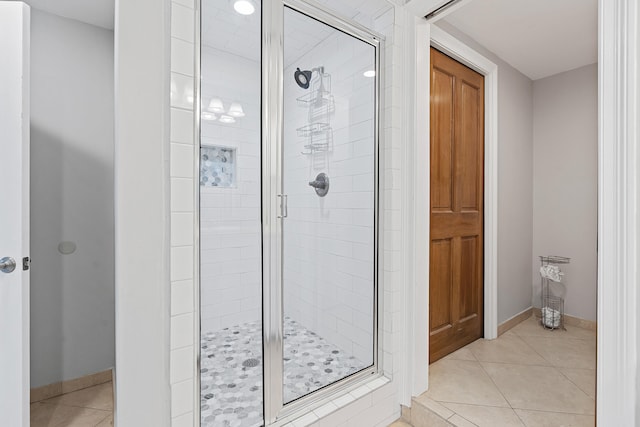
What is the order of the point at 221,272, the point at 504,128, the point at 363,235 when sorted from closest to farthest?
the point at 221,272 < the point at 363,235 < the point at 504,128

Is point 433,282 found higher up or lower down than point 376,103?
lower down

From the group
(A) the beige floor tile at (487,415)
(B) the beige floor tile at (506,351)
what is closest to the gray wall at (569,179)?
(B) the beige floor tile at (506,351)

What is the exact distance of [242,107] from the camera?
141 centimetres

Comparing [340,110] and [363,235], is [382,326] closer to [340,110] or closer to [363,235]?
[363,235]

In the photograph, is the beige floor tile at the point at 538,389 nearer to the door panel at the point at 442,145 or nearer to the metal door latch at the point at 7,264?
the door panel at the point at 442,145

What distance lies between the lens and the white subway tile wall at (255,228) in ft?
3.68

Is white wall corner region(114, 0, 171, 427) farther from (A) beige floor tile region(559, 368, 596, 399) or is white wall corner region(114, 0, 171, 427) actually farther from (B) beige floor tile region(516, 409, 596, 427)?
(A) beige floor tile region(559, 368, 596, 399)

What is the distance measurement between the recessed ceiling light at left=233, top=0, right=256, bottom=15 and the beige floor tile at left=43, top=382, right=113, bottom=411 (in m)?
2.17

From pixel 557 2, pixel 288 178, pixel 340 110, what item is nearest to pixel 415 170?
pixel 340 110

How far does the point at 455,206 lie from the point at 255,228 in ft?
5.33

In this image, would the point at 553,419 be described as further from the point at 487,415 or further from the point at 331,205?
the point at 331,205

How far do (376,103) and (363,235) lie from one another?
0.78 meters

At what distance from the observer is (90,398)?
1.87 m
